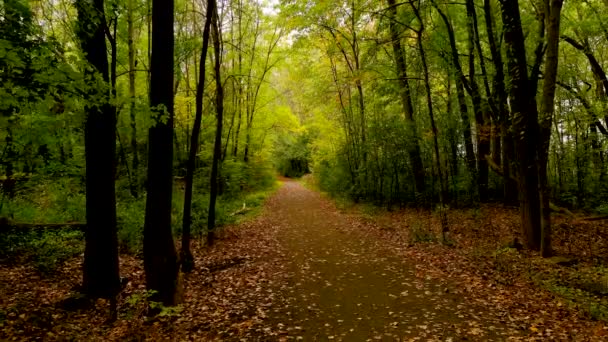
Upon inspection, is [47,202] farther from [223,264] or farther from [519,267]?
[519,267]

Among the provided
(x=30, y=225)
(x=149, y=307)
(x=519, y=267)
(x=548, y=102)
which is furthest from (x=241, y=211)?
(x=548, y=102)

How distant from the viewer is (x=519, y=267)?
7.93 metres

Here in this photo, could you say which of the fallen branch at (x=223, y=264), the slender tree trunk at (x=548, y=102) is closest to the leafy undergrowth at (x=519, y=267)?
the slender tree trunk at (x=548, y=102)

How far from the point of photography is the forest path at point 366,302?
17.8ft

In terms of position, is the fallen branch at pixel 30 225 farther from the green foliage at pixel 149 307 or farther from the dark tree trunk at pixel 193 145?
the green foliage at pixel 149 307

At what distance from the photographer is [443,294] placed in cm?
679

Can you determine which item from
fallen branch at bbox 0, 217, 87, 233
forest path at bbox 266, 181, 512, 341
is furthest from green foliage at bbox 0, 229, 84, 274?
forest path at bbox 266, 181, 512, 341

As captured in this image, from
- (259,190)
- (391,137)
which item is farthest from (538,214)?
(259,190)

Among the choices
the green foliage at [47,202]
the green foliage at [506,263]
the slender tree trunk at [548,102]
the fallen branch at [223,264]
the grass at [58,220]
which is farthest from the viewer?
the green foliage at [47,202]

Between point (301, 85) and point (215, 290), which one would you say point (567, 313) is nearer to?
point (215, 290)

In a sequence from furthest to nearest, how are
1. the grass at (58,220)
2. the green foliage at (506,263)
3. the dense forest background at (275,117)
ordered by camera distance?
the grass at (58,220)
the green foliage at (506,263)
the dense forest background at (275,117)

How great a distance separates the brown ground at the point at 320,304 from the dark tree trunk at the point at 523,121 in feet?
6.90

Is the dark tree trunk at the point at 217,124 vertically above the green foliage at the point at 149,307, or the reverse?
the dark tree trunk at the point at 217,124

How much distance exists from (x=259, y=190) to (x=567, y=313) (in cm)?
2654
